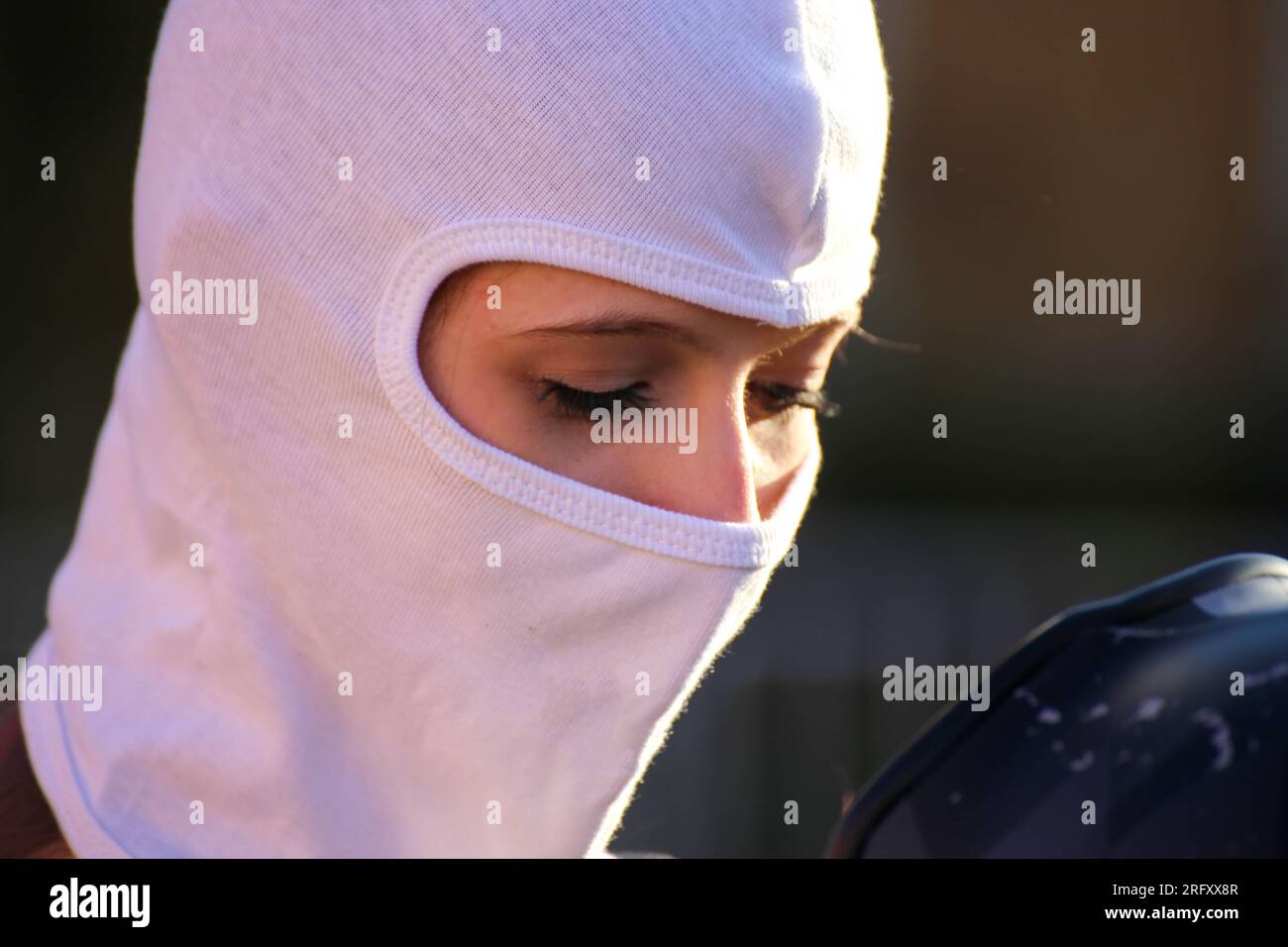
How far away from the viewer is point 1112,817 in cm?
119

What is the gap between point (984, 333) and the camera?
5.96 m

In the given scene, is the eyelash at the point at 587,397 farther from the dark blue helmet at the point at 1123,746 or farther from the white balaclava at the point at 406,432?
the dark blue helmet at the point at 1123,746

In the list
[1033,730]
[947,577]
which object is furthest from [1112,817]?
[947,577]

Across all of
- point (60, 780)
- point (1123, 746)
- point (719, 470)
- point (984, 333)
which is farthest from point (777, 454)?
point (984, 333)

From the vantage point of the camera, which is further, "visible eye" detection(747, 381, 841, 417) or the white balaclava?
"visible eye" detection(747, 381, 841, 417)

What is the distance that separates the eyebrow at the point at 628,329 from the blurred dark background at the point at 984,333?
3799 millimetres

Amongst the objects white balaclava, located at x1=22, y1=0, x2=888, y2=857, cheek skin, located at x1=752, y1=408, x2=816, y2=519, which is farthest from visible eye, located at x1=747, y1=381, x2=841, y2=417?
white balaclava, located at x1=22, y1=0, x2=888, y2=857

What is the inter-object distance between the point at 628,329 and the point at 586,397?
0.31 feet

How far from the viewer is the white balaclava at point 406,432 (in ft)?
5.31

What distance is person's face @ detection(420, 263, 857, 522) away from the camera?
1624 millimetres

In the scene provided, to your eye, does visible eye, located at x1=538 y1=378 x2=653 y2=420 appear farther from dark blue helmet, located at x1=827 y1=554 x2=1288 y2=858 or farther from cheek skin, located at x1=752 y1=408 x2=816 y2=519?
dark blue helmet, located at x1=827 y1=554 x2=1288 y2=858

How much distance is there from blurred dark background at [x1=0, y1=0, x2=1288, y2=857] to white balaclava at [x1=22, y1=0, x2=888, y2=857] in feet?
11.9
